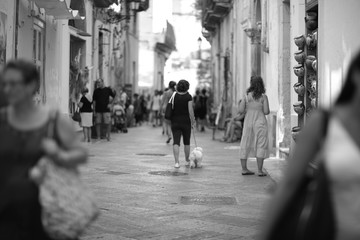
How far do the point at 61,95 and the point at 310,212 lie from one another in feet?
52.8

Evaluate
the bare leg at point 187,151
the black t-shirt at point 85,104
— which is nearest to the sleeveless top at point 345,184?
the bare leg at point 187,151

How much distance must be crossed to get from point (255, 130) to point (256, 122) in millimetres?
135

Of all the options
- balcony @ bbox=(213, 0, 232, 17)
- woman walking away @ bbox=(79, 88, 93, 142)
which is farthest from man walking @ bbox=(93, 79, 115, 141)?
balcony @ bbox=(213, 0, 232, 17)

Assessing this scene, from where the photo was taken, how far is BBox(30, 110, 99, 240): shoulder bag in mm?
3361

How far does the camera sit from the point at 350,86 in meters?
2.89

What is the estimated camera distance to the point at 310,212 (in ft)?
9.41

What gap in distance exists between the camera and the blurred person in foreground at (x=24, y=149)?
136 inches

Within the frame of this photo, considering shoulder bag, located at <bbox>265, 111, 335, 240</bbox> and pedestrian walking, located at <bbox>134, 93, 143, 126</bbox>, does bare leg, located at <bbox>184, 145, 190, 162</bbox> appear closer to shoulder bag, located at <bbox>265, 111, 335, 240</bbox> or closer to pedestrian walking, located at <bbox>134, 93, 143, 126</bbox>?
shoulder bag, located at <bbox>265, 111, 335, 240</bbox>

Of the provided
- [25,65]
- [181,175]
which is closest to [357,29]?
[181,175]

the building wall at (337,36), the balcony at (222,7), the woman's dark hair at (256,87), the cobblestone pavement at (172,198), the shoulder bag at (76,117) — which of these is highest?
the balcony at (222,7)

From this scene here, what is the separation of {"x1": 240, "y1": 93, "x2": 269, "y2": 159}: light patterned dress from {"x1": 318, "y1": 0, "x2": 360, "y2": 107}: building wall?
1.68 meters

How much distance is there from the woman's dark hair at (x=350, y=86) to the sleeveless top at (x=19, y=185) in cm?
151

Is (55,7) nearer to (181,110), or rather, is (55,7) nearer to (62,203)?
(181,110)

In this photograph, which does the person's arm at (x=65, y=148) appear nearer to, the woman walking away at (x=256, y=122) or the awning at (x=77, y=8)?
the woman walking away at (x=256, y=122)
